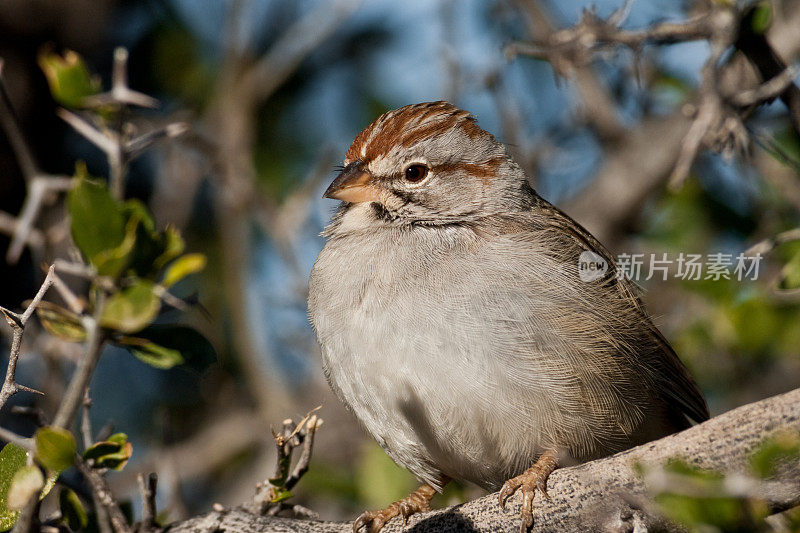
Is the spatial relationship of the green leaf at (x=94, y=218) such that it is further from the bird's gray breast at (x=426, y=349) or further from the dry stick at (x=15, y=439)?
the bird's gray breast at (x=426, y=349)

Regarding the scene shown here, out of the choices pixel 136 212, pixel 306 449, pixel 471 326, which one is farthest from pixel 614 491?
pixel 136 212

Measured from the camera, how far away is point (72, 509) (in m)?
2.91

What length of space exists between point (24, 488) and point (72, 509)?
0.77 metres

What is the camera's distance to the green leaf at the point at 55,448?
Answer: 7.13ft

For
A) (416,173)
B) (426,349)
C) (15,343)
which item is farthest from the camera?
(416,173)

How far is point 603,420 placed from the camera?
3.47 metres

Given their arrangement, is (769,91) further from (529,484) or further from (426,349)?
(529,484)

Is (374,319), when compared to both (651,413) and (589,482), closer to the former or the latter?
(589,482)

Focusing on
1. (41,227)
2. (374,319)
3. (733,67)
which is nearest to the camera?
(374,319)

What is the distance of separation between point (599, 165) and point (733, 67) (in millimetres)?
2612

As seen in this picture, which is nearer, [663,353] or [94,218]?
[94,218]

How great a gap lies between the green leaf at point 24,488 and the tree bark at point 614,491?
0.91 metres

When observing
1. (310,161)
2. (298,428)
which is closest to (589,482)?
(298,428)

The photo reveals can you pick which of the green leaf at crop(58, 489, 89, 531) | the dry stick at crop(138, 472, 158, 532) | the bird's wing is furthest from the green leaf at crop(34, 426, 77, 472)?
the bird's wing
